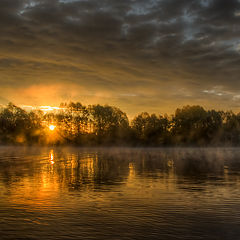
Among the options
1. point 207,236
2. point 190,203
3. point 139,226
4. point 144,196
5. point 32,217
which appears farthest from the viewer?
point 144,196

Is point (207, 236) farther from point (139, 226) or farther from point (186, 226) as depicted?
point (139, 226)

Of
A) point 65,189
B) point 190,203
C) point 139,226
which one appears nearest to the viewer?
point 139,226

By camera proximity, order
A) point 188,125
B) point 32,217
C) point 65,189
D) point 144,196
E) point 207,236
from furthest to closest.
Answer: point 188,125 → point 65,189 → point 144,196 → point 32,217 → point 207,236

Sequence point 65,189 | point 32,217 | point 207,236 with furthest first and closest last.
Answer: point 65,189 < point 32,217 < point 207,236

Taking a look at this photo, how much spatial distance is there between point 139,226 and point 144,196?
32.4 feet

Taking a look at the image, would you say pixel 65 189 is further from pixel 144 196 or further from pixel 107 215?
pixel 107 215

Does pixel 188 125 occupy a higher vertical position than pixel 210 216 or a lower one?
higher

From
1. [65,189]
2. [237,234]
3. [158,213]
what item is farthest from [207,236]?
[65,189]

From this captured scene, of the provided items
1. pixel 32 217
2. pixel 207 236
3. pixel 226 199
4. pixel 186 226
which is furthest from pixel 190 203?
pixel 32 217

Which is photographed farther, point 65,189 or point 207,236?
point 65,189

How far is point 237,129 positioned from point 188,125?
2756cm

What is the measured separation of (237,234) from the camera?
18.1 m

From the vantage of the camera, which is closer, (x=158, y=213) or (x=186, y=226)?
(x=186, y=226)

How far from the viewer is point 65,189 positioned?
1314 inches
